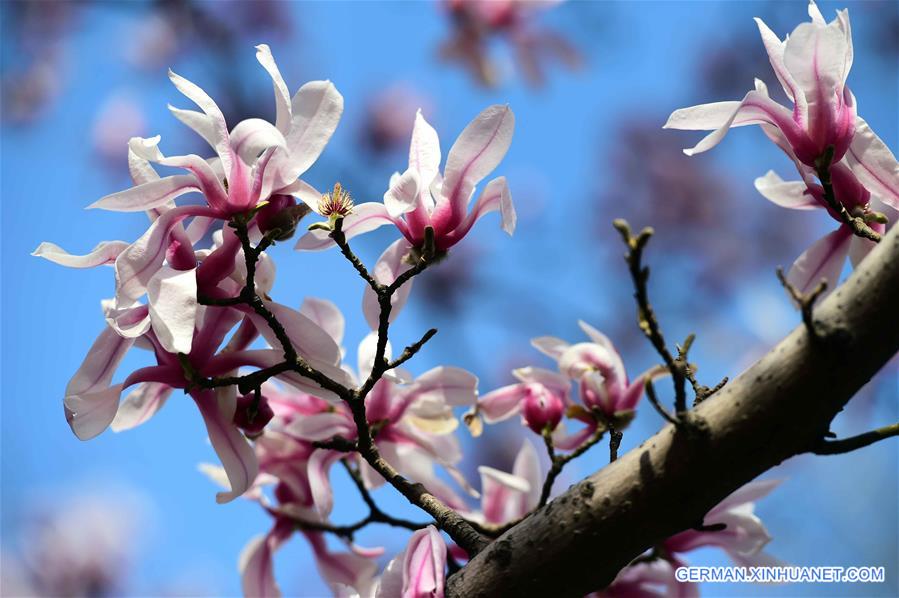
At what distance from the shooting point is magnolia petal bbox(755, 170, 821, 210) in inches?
49.9

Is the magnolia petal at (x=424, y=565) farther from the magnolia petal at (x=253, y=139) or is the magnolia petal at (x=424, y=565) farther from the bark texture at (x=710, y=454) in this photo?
the magnolia petal at (x=253, y=139)

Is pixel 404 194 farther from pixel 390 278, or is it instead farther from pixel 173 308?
pixel 173 308

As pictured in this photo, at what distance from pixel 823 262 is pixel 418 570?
2.22ft

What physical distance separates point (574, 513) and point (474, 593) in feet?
0.50

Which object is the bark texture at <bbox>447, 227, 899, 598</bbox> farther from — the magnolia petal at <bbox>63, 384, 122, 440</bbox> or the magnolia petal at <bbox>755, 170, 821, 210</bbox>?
the magnolia petal at <bbox>63, 384, 122, 440</bbox>

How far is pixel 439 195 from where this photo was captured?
1201 mm

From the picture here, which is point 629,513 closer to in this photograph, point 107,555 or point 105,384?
point 105,384

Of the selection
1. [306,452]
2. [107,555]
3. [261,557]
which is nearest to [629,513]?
[306,452]

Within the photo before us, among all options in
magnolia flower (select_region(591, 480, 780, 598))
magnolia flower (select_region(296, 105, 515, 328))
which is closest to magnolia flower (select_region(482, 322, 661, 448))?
magnolia flower (select_region(591, 480, 780, 598))

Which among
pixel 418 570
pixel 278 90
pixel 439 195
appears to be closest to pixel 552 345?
pixel 439 195

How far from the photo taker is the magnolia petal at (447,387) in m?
1.42

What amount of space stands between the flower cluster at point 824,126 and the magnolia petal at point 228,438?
678mm

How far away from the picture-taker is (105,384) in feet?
3.74

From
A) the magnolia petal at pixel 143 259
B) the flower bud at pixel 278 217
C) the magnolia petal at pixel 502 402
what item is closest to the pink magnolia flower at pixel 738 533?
the magnolia petal at pixel 502 402
